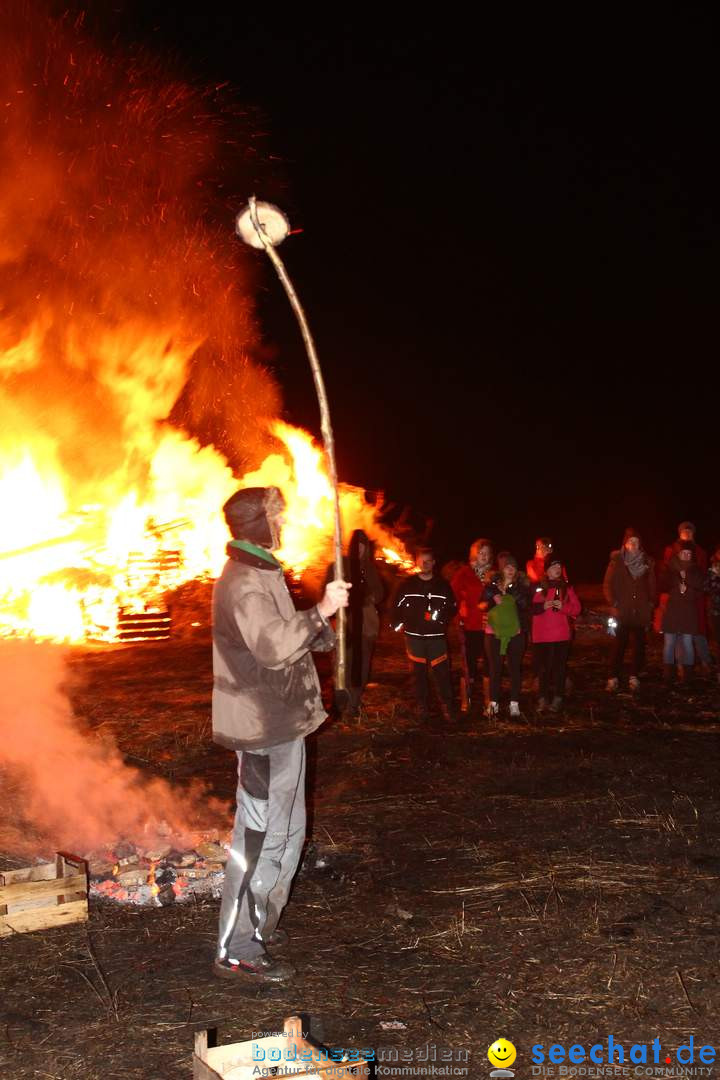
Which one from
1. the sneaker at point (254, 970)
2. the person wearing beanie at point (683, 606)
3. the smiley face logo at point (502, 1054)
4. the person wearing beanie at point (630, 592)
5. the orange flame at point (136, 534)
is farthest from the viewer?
the orange flame at point (136, 534)

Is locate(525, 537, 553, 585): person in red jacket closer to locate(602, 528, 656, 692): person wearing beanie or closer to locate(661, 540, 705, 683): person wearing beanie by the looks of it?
locate(602, 528, 656, 692): person wearing beanie

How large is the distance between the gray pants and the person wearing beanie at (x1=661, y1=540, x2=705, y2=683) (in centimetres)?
798

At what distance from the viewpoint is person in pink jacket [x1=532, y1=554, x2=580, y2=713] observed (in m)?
10.1

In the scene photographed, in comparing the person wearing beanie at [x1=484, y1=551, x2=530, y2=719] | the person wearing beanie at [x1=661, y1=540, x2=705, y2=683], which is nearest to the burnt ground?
the person wearing beanie at [x1=484, y1=551, x2=530, y2=719]

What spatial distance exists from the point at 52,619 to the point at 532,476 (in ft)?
109

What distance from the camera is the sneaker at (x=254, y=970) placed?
4.57m

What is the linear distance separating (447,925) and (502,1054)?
1.29 m

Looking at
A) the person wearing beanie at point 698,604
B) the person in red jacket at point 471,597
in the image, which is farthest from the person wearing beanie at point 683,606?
the person in red jacket at point 471,597

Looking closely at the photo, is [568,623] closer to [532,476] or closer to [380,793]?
[380,793]

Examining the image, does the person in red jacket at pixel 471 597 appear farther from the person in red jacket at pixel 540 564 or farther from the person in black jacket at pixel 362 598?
the person in black jacket at pixel 362 598

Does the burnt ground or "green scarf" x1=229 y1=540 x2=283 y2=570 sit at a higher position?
"green scarf" x1=229 y1=540 x2=283 y2=570

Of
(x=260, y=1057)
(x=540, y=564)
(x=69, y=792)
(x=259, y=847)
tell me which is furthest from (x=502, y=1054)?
(x=540, y=564)

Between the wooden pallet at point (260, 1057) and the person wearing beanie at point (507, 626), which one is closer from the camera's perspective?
the wooden pallet at point (260, 1057)

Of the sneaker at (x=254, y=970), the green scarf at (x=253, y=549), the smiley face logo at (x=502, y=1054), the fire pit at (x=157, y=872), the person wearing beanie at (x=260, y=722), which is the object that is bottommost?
the smiley face logo at (x=502, y=1054)
